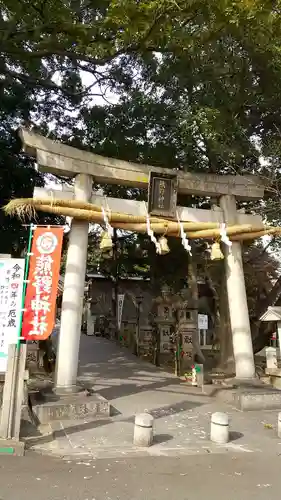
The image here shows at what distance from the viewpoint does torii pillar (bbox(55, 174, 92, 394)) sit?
8539 mm

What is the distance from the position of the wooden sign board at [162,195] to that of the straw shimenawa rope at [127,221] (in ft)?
0.73

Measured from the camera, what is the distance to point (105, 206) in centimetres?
948

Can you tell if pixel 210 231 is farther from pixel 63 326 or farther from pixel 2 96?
pixel 2 96

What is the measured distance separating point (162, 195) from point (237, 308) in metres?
3.49

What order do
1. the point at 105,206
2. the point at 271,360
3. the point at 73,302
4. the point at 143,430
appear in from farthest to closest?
the point at 271,360, the point at 105,206, the point at 73,302, the point at 143,430

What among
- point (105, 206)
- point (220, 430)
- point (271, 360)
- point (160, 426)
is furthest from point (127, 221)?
point (271, 360)

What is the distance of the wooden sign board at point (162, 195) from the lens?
9.86m

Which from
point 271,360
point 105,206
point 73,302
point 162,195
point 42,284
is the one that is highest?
point 162,195

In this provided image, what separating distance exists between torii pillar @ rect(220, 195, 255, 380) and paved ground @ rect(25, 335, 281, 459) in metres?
1.17

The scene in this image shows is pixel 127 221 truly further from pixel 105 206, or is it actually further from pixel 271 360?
pixel 271 360

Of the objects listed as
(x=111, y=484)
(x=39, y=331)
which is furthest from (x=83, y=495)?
(x=39, y=331)

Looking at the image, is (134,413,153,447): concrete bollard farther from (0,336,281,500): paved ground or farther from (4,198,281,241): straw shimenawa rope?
(4,198,281,241): straw shimenawa rope

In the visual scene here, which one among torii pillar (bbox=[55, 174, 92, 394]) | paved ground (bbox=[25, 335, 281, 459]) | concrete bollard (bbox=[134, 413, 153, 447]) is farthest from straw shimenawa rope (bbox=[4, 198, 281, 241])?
concrete bollard (bbox=[134, 413, 153, 447])

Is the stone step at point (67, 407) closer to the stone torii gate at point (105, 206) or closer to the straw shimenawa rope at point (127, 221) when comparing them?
the stone torii gate at point (105, 206)
